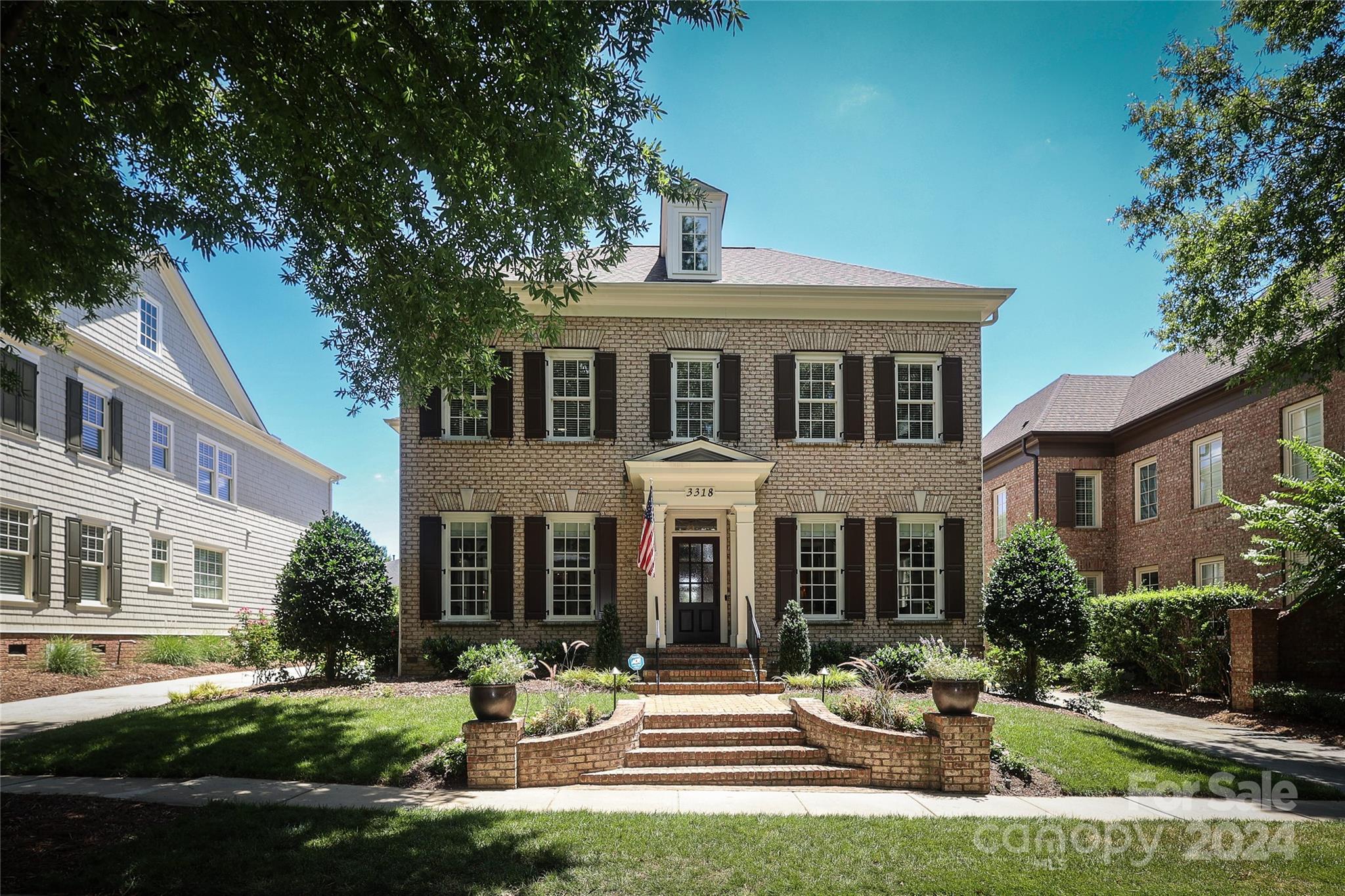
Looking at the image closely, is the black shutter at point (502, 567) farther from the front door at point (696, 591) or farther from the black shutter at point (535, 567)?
the front door at point (696, 591)

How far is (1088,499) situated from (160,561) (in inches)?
963

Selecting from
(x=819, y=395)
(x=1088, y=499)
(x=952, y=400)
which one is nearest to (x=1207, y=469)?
(x=1088, y=499)

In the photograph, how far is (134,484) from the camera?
18.9 m

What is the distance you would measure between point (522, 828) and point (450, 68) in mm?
6311

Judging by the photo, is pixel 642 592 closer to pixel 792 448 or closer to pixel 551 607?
pixel 551 607

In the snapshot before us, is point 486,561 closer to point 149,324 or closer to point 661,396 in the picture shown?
point 661,396

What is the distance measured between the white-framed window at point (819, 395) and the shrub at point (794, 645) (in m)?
3.71

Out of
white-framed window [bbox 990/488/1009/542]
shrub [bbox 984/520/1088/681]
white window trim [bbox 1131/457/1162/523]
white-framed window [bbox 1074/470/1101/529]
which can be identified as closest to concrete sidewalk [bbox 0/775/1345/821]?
shrub [bbox 984/520/1088/681]

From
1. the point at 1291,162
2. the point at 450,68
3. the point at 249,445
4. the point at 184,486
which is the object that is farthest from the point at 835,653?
the point at 249,445

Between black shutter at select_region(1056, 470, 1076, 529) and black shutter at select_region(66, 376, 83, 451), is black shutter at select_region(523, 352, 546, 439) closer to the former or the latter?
black shutter at select_region(66, 376, 83, 451)

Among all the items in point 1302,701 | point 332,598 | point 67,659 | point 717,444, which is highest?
point 717,444

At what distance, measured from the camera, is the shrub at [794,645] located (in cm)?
1392

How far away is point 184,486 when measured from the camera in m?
21.1

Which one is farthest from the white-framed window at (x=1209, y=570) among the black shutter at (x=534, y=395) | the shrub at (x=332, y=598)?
the shrub at (x=332, y=598)
